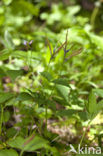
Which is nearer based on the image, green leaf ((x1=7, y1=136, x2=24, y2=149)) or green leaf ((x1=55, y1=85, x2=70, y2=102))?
green leaf ((x1=7, y1=136, x2=24, y2=149))

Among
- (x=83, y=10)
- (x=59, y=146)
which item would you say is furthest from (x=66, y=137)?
(x=83, y=10)

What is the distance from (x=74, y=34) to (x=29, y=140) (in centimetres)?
126

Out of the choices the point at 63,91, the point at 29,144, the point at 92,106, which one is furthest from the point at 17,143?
the point at 63,91

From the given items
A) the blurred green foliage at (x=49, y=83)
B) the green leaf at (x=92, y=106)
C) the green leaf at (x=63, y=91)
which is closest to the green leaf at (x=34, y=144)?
the blurred green foliage at (x=49, y=83)

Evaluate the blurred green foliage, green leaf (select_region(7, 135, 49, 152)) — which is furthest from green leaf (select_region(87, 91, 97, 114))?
green leaf (select_region(7, 135, 49, 152))

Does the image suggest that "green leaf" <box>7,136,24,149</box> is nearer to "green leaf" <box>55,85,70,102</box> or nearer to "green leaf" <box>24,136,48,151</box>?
"green leaf" <box>24,136,48,151</box>

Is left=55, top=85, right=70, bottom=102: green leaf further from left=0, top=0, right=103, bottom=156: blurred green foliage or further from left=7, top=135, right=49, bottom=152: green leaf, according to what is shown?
left=7, top=135, right=49, bottom=152: green leaf

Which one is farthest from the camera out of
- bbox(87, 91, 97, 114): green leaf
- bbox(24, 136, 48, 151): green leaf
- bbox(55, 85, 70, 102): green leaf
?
bbox(55, 85, 70, 102): green leaf

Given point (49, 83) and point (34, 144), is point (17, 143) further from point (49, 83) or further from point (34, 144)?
point (49, 83)

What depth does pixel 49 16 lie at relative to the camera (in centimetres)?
284

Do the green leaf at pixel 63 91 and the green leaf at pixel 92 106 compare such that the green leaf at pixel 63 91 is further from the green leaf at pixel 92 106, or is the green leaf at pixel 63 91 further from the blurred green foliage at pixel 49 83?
the green leaf at pixel 92 106

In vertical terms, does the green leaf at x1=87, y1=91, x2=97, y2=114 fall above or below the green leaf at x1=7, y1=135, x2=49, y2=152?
above

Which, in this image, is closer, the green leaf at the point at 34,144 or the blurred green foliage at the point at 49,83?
the green leaf at the point at 34,144

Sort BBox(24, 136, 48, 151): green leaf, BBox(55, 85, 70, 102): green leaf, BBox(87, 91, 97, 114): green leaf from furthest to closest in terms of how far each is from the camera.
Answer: BBox(55, 85, 70, 102): green leaf
BBox(87, 91, 97, 114): green leaf
BBox(24, 136, 48, 151): green leaf
